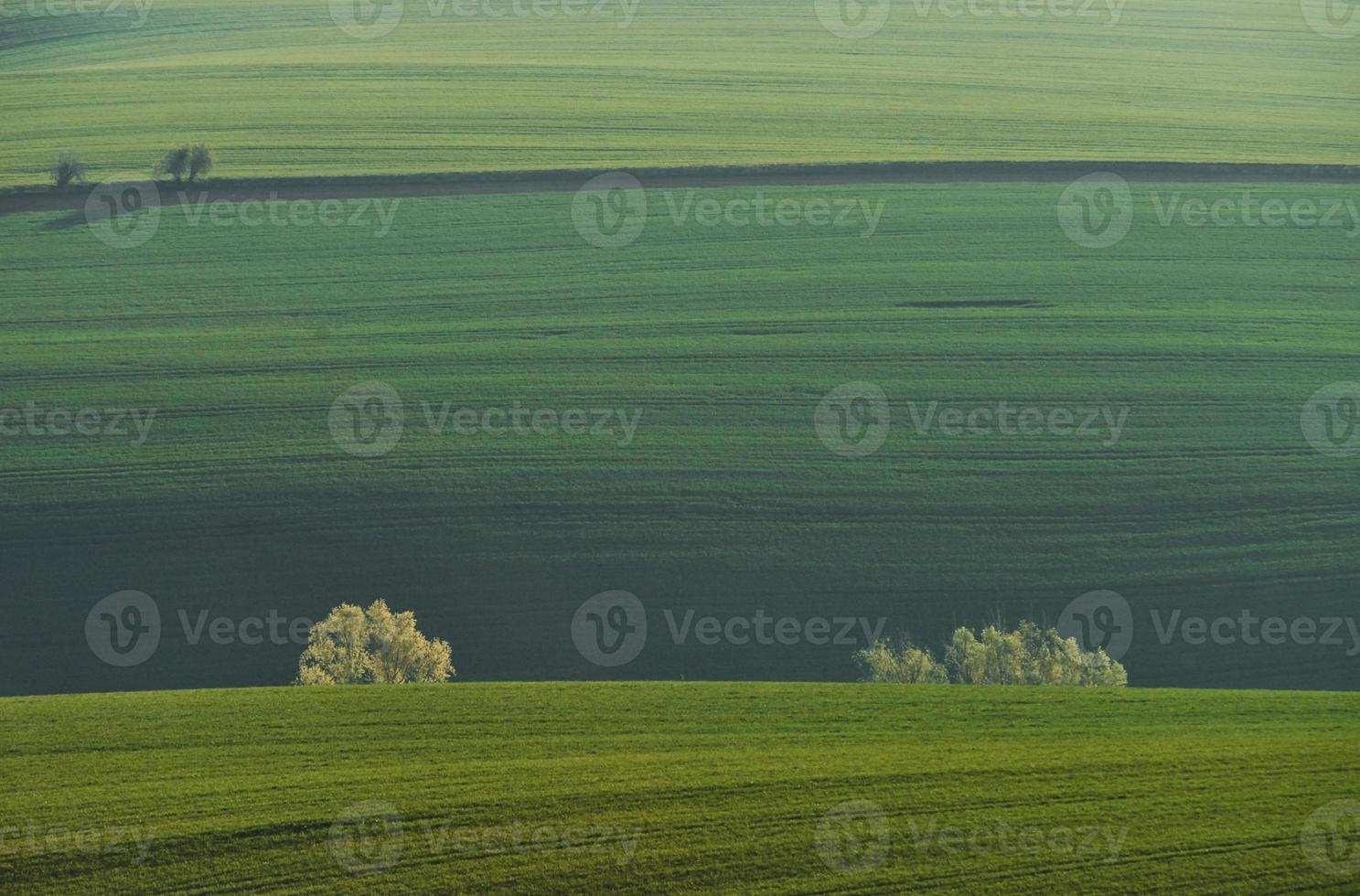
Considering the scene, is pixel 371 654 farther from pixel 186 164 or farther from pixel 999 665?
pixel 186 164

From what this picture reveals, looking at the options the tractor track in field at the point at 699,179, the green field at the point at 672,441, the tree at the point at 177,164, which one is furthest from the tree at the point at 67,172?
the tree at the point at 177,164

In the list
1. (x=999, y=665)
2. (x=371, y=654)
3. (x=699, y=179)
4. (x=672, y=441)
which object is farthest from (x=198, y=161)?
(x=999, y=665)

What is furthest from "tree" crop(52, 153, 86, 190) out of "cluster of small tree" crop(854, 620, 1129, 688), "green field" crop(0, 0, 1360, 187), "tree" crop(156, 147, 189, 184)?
"cluster of small tree" crop(854, 620, 1129, 688)

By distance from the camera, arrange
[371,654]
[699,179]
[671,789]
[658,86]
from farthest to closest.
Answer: [658,86] → [699,179] → [371,654] → [671,789]

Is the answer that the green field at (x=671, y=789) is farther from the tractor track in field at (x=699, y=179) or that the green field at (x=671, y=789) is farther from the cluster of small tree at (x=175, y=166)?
the cluster of small tree at (x=175, y=166)

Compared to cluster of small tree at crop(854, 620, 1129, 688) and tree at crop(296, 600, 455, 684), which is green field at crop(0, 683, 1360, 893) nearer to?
cluster of small tree at crop(854, 620, 1129, 688)

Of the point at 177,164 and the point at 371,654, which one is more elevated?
the point at 177,164

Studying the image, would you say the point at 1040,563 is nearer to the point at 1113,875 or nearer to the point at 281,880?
the point at 1113,875
